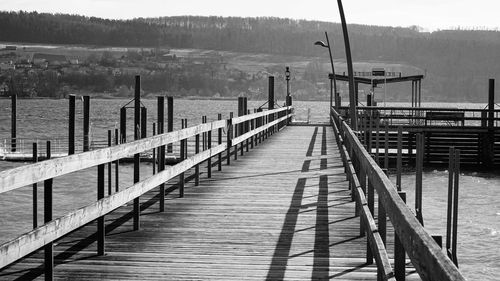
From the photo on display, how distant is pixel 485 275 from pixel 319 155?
5288 millimetres

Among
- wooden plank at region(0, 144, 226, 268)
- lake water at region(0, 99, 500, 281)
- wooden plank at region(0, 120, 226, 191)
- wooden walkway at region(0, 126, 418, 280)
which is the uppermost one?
wooden plank at region(0, 120, 226, 191)

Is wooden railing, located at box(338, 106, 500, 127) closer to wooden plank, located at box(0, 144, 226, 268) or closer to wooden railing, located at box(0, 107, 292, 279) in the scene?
wooden railing, located at box(0, 107, 292, 279)

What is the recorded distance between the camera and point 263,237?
328 inches

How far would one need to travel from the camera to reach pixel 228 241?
8086 millimetres

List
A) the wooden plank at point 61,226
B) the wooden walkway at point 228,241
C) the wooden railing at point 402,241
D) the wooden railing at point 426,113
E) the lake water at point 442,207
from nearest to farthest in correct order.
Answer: the wooden railing at point 402,241
the wooden plank at point 61,226
the wooden walkway at point 228,241
the lake water at point 442,207
the wooden railing at point 426,113

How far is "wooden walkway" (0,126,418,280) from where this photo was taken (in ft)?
21.7

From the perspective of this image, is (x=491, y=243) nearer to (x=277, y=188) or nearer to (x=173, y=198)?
(x=277, y=188)

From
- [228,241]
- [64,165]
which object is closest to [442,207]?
[228,241]

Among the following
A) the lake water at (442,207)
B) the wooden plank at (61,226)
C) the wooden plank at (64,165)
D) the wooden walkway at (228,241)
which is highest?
the wooden plank at (64,165)

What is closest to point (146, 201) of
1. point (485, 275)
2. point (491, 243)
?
point (485, 275)

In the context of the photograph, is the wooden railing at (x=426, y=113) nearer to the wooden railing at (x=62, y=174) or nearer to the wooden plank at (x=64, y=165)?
the wooden railing at (x=62, y=174)

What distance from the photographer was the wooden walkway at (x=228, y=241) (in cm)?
662

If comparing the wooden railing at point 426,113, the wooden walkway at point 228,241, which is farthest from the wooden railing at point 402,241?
the wooden railing at point 426,113

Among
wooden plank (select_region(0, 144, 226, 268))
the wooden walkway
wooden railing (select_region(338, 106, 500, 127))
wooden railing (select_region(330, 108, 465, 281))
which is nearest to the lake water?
wooden railing (select_region(338, 106, 500, 127))
